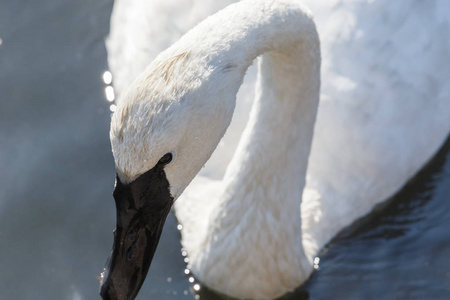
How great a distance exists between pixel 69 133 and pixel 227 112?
3.13 meters

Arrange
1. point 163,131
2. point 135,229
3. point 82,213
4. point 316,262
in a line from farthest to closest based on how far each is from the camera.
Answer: point 82,213 → point 316,262 → point 135,229 → point 163,131

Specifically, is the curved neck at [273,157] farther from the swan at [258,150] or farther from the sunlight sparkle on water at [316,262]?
the sunlight sparkle on water at [316,262]

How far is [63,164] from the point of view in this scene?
663cm

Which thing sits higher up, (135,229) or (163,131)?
(163,131)

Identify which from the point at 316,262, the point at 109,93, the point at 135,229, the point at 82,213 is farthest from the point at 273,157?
the point at 109,93

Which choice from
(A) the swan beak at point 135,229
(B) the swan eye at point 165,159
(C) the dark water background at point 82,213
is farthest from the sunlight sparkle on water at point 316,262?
(B) the swan eye at point 165,159

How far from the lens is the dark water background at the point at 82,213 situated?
19.3ft

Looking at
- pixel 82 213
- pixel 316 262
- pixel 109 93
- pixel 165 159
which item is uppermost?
pixel 109 93

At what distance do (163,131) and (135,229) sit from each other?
2.28ft

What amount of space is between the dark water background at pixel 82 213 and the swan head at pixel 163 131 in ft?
6.03

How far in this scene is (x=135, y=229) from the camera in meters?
4.20

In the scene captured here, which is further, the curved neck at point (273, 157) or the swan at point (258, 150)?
the curved neck at point (273, 157)

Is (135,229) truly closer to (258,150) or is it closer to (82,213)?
(258,150)

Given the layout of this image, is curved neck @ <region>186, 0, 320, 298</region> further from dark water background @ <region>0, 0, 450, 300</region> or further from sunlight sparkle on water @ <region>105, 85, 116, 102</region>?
sunlight sparkle on water @ <region>105, 85, 116, 102</region>
